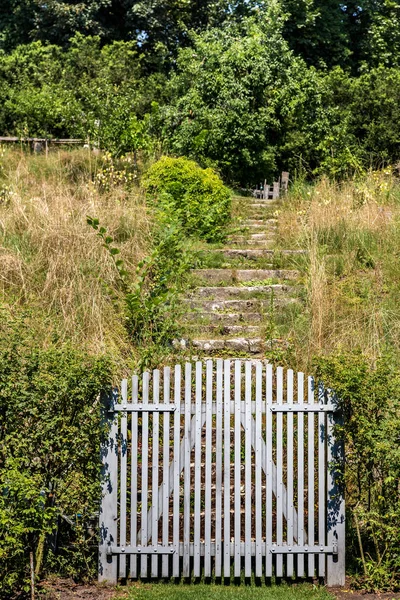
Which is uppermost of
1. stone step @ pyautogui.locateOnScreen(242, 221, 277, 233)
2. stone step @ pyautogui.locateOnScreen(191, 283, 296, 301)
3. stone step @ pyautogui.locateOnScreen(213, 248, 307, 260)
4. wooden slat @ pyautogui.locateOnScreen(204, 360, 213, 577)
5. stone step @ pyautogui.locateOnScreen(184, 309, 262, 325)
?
stone step @ pyautogui.locateOnScreen(242, 221, 277, 233)

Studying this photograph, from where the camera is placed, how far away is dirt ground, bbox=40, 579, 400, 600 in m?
5.18

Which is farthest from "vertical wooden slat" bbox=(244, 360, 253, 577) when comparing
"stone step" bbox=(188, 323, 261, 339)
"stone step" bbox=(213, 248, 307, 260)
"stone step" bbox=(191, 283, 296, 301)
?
"stone step" bbox=(213, 248, 307, 260)

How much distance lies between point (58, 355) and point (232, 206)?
8.47 m

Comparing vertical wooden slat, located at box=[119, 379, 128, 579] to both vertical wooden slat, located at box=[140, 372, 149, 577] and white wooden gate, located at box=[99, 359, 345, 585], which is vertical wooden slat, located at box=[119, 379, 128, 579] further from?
vertical wooden slat, located at box=[140, 372, 149, 577]

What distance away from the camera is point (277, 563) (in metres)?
5.46

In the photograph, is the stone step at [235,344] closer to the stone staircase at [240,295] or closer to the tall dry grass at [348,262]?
the stone staircase at [240,295]

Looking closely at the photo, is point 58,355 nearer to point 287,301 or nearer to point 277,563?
point 277,563

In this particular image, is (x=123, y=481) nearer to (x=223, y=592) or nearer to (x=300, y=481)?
(x=223, y=592)

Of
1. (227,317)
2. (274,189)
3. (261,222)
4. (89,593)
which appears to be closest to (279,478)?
(89,593)

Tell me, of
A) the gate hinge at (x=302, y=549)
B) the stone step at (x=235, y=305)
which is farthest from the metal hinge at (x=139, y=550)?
the stone step at (x=235, y=305)

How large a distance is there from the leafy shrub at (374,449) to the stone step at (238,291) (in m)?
4.33

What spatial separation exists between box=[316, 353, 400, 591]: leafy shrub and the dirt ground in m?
0.10

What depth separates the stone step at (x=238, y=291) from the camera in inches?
388

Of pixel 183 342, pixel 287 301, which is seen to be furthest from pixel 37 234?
pixel 287 301
